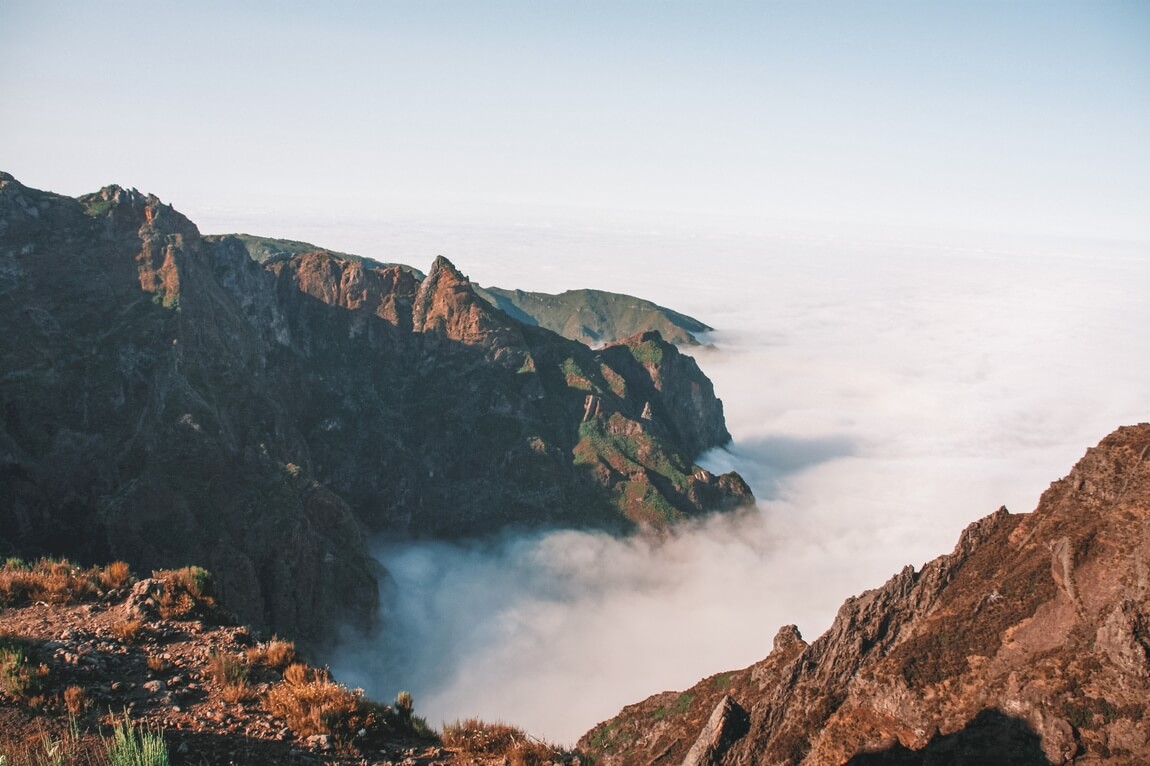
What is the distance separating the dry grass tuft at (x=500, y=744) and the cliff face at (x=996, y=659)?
871 inches

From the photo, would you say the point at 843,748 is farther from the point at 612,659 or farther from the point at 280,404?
the point at 280,404

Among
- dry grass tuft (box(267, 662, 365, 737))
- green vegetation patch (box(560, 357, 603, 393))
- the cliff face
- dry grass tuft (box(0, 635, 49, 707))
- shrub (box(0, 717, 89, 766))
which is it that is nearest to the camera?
shrub (box(0, 717, 89, 766))

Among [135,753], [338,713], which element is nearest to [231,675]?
[338,713]

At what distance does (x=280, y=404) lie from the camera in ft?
509

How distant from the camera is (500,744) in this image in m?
15.9

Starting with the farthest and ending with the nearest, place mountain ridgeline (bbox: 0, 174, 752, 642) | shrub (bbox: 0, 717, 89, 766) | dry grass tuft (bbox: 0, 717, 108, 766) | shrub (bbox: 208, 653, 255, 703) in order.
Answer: mountain ridgeline (bbox: 0, 174, 752, 642), shrub (bbox: 208, 653, 255, 703), dry grass tuft (bbox: 0, 717, 108, 766), shrub (bbox: 0, 717, 89, 766)

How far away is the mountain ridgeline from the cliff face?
8586 cm

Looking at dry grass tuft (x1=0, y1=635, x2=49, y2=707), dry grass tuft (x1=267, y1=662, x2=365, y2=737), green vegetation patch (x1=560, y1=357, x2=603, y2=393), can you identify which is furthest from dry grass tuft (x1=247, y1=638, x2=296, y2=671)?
green vegetation patch (x1=560, y1=357, x2=603, y2=393)

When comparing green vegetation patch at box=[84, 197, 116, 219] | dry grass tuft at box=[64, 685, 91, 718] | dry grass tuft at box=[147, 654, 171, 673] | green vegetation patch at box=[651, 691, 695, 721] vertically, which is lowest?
green vegetation patch at box=[651, 691, 695, 721]

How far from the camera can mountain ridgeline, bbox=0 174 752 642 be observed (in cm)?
10262

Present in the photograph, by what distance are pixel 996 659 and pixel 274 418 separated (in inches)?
5198

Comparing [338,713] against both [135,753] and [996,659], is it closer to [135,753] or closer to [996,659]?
[135,753]

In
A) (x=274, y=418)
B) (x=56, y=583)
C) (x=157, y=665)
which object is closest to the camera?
A: (x=157, y=665)

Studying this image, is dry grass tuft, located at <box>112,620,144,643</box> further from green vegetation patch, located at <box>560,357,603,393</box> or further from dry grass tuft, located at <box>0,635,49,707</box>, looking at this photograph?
green vegetation patch, located at <box>560,357,603,393</box>
